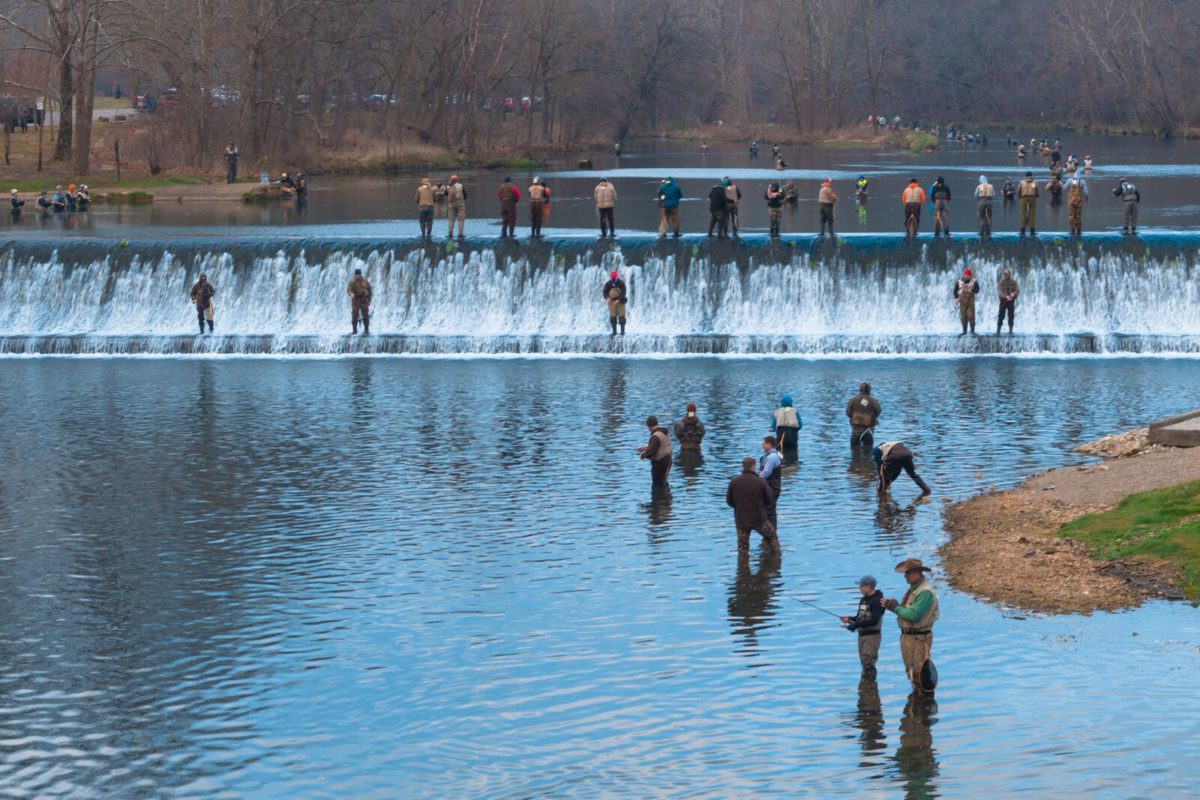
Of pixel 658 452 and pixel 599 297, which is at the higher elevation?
pixel 599 297

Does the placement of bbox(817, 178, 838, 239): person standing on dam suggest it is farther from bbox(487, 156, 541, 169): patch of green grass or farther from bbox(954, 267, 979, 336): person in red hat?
bbox(487, 156, 541, 169): patch of green grass

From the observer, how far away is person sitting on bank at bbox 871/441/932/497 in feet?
91.4

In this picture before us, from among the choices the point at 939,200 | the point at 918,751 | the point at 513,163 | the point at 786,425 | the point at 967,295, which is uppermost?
the point at 513,163

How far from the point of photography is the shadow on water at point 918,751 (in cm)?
1602

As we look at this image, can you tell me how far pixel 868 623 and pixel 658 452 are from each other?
10.2m

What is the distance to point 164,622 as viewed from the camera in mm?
22234

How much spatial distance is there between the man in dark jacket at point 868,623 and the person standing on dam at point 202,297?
31.6m

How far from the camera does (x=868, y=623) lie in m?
18.6

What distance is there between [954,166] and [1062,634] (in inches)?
3184

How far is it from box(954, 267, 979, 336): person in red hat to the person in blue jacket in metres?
8.87

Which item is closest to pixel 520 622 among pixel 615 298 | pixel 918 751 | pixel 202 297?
pixel 918 751

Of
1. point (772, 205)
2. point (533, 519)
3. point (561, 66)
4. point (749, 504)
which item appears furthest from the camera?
point (561, 66)

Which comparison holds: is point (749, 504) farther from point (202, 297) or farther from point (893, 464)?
point (202, 297)

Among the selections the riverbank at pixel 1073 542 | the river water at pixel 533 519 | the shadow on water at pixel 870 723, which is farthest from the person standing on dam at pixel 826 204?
the shadow on water at pixel 870 723
